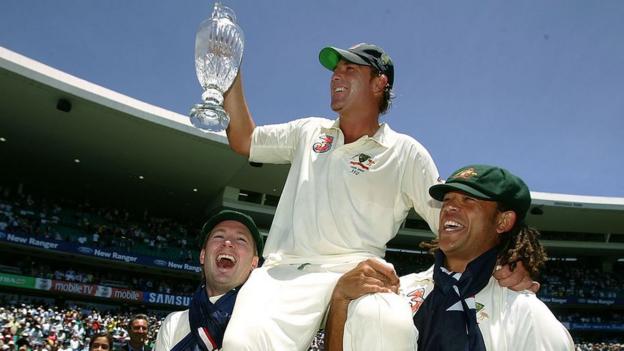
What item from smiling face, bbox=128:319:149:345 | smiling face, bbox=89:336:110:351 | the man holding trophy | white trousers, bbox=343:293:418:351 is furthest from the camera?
smiling face, bbox=128:319:149:345

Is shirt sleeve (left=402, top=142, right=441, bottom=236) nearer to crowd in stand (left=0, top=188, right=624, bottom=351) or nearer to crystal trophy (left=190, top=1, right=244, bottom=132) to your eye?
crystal trophy (left=190, top=1, right=244, bottom=132)

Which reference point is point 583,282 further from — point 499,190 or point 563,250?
point 499,190

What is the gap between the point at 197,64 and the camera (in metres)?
2.69

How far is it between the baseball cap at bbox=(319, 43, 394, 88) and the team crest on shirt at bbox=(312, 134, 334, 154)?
349 millimetres

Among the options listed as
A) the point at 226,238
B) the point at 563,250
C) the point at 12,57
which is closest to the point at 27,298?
the point at 12,57

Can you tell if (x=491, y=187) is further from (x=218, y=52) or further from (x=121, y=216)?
(x=121, y=216)

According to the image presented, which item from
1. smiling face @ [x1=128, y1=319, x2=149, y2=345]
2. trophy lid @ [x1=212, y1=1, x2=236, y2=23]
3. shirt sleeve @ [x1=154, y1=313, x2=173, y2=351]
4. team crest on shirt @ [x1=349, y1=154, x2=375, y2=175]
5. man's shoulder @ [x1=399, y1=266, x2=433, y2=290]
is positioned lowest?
smiling face @ [x1=128, y1=319, x2=149, y2=345]

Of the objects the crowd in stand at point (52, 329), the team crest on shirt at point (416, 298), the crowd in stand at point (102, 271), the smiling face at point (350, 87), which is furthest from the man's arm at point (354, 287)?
the crowd in stand at point (102, 271)

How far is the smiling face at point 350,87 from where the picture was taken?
2.59 meters

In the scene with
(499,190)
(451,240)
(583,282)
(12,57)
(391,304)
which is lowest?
(583,282)

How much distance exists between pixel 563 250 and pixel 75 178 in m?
32.9

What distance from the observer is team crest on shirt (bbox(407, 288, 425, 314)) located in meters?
2.33

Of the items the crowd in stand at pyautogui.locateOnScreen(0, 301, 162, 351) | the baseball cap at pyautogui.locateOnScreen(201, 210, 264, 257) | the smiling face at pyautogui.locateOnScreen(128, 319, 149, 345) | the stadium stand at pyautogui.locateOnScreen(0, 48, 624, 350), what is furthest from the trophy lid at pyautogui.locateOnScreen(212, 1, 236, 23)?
the stadium stand at pyautogui.locateOnScreen(0, 48, 624, 350)

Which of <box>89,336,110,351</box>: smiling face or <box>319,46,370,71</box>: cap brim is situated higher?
<box>319,46,370,71</box>: cap brim
